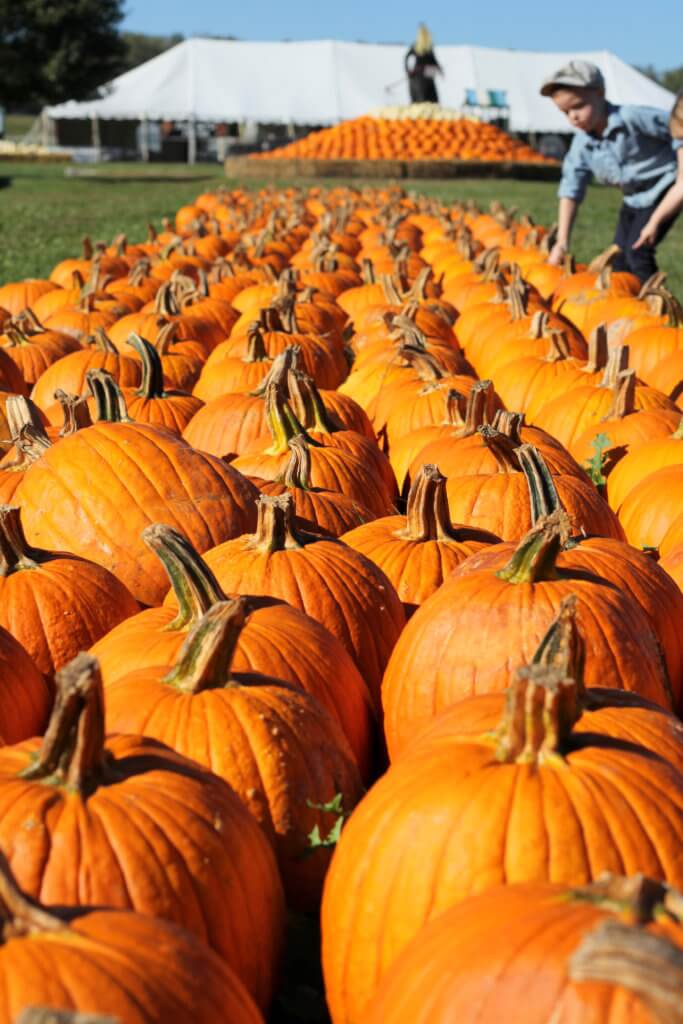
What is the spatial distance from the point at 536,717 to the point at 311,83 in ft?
203

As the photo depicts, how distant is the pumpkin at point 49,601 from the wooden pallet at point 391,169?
1197 inches

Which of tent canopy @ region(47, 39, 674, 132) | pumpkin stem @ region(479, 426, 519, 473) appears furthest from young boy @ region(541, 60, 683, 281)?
tent canopy @ region(47, 39, 674, 132)

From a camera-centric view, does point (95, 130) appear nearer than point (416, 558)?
No

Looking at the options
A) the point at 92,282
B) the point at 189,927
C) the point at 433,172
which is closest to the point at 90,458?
the point at 189,927

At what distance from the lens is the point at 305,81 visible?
2365 inches

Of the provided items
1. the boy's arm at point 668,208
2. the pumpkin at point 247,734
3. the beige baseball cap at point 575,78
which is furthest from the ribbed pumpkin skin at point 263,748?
the beige baseball cap at point 575,78

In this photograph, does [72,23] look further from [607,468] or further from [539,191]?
[607,468]

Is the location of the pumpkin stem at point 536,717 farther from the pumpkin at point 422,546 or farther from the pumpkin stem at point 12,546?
the pumpkin stem at point 12,546

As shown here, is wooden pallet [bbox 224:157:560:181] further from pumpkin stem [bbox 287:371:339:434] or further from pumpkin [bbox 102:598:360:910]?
pumpkin [bbox 102:598:360:910]

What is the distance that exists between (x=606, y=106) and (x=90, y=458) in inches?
297

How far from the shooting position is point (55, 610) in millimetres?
3000

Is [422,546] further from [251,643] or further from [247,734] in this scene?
[247,734]

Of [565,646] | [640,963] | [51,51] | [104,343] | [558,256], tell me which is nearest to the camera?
[640,963]

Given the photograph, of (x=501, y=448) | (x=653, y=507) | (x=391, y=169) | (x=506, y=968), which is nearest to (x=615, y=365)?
(x=653, y=507)
